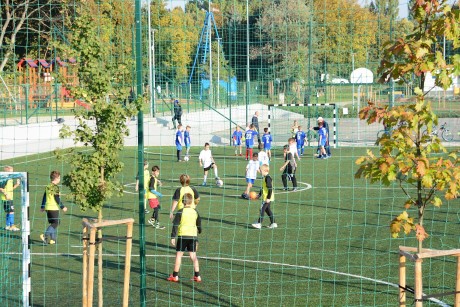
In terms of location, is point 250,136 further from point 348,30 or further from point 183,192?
point 183,192

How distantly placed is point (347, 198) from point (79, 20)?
15.2 meters

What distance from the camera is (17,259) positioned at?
49.0 ft

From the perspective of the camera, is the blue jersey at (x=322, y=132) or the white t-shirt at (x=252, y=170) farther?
the blue jersey at (x=322, y=132)

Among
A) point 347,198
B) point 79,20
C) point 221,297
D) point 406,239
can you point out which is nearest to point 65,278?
point 221,297

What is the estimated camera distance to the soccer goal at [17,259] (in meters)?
10.5

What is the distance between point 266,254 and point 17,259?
4.99 meters

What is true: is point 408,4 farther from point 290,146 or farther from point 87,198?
point 290,146

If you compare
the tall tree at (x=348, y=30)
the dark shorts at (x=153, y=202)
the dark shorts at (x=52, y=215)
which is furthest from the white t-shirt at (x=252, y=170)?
the dark shorts at (x=52, y=215)

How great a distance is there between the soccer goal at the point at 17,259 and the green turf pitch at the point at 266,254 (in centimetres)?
7

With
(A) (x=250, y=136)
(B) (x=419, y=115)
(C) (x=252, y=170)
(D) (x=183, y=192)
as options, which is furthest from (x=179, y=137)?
(B) (x=419, y=115)

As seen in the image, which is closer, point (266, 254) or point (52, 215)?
point (266, 254)

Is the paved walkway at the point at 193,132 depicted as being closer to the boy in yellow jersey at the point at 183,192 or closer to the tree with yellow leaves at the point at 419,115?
the boy in yellow jersey at the point at 183,192

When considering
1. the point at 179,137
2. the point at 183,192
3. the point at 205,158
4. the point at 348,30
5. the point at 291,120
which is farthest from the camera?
the point at 291,120

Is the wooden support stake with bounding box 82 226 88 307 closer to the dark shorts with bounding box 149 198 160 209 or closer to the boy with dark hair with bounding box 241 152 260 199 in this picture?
the dark shorts with bounding box 149 198 160 209
